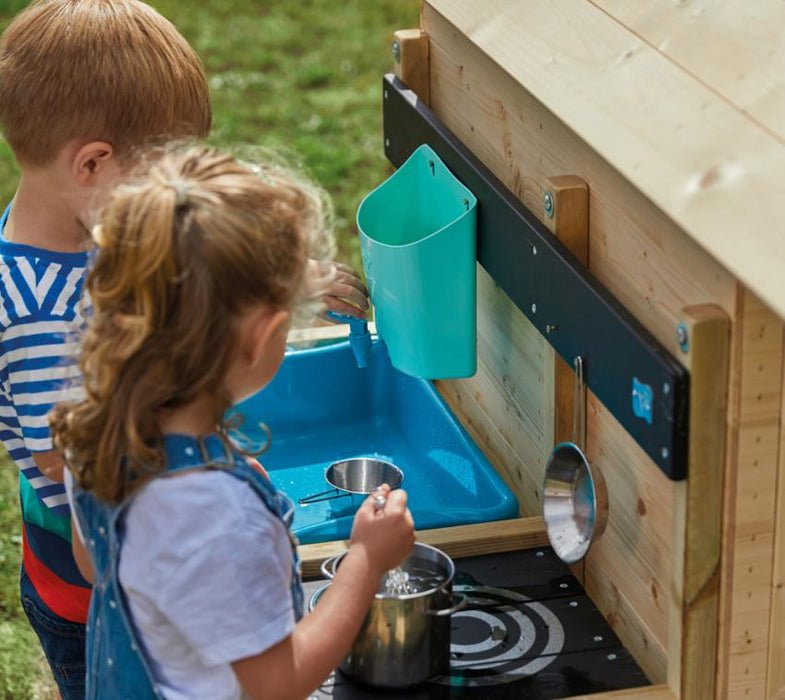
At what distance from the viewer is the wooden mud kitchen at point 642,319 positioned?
142 centimetres

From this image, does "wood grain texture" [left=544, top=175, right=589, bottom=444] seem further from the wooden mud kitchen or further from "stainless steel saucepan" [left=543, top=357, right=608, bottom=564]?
"stainless steel saucepan" [left=543, top=357, right=608, bottom=564]

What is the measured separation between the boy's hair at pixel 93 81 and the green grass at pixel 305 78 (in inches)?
92.0

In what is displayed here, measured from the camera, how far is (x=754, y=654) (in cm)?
156

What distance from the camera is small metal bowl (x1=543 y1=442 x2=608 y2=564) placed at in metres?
1.73

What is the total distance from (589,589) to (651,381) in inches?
19.6

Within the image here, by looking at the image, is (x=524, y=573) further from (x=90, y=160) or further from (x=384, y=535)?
(x=90, y=160)

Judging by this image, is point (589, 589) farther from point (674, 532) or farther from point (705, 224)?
point (705, 224)

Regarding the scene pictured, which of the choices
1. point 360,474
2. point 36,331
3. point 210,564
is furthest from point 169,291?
point 360,474

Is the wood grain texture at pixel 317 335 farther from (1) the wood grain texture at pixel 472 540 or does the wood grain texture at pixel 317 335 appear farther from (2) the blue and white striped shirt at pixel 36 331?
(2) the blue and white striped shirt at pixel 36 331

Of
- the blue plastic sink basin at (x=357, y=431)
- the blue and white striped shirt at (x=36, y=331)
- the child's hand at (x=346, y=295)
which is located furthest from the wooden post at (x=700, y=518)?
the child's hand at (x=346, y=295)

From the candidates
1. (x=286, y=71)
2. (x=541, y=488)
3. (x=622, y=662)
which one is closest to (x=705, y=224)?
(x=622, y=662)

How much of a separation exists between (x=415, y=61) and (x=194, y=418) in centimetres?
124

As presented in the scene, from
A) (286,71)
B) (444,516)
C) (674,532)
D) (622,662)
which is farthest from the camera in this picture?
(286,71)

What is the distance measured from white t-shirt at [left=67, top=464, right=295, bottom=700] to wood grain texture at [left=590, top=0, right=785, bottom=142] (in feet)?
2.14
